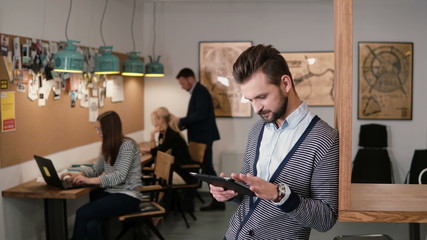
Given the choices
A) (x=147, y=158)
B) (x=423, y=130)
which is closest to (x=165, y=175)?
(x=147, y=158)

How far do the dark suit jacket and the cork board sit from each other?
35.2 inches

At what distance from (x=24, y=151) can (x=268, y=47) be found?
2982mm

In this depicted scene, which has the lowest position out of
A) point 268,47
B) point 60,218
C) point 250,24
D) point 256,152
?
point 60,218

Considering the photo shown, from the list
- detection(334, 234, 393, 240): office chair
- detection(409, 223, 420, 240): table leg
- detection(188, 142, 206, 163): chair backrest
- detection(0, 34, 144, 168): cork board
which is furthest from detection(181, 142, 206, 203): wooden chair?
detection(409, 223, 420, 240): table leg

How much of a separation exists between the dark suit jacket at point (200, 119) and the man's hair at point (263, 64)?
4.63 m

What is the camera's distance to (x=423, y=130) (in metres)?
6.98

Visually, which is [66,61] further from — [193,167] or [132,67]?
[193,167]

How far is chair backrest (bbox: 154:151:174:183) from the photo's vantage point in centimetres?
476

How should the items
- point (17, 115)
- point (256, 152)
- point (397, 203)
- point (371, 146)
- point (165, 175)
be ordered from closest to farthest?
point (256, 152)
point (397, 203)
point (17, 115)
point (165, 175)
point (371, 146)

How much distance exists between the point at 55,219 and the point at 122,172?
641mm

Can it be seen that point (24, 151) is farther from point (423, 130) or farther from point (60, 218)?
point (423, 130)

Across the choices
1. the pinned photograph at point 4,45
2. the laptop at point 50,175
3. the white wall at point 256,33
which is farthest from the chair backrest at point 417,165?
the pinned photograph at point 4,45

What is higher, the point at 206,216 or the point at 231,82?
the point at 231,82

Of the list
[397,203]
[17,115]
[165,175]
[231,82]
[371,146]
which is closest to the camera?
[397,203]
